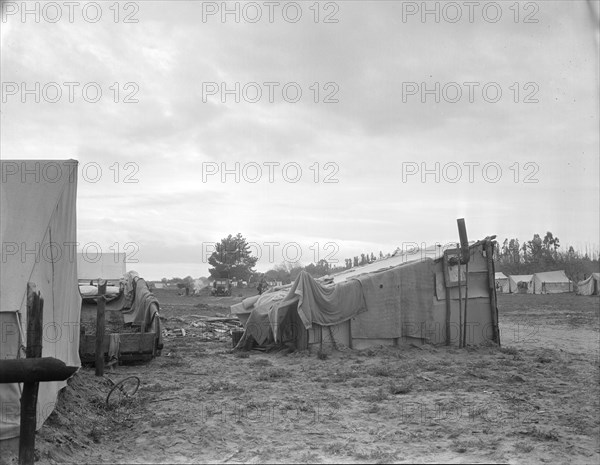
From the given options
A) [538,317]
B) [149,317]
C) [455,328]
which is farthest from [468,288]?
[538,317]

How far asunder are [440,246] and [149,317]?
7.69 m

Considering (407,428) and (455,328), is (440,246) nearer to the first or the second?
(455,328)

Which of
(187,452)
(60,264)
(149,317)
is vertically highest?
(60,264)

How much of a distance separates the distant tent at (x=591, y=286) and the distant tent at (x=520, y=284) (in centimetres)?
1115

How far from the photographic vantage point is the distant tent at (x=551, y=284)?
6016cm

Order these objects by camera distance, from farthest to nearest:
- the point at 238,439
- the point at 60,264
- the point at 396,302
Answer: the point at 396,302
the point at 60,264
the point at 238,439

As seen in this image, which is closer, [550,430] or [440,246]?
[550,430]

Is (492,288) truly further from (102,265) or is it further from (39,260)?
(102,265)

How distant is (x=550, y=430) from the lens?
271 inches

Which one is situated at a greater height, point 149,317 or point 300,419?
point 149,317

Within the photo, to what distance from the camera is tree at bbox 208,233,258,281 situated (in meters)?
70.1

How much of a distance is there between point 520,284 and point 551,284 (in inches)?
194

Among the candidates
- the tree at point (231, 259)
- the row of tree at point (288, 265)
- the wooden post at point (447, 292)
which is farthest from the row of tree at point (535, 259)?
the wooden post at point (447, 292)

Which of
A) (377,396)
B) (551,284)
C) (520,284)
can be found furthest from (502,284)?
(377,396)
